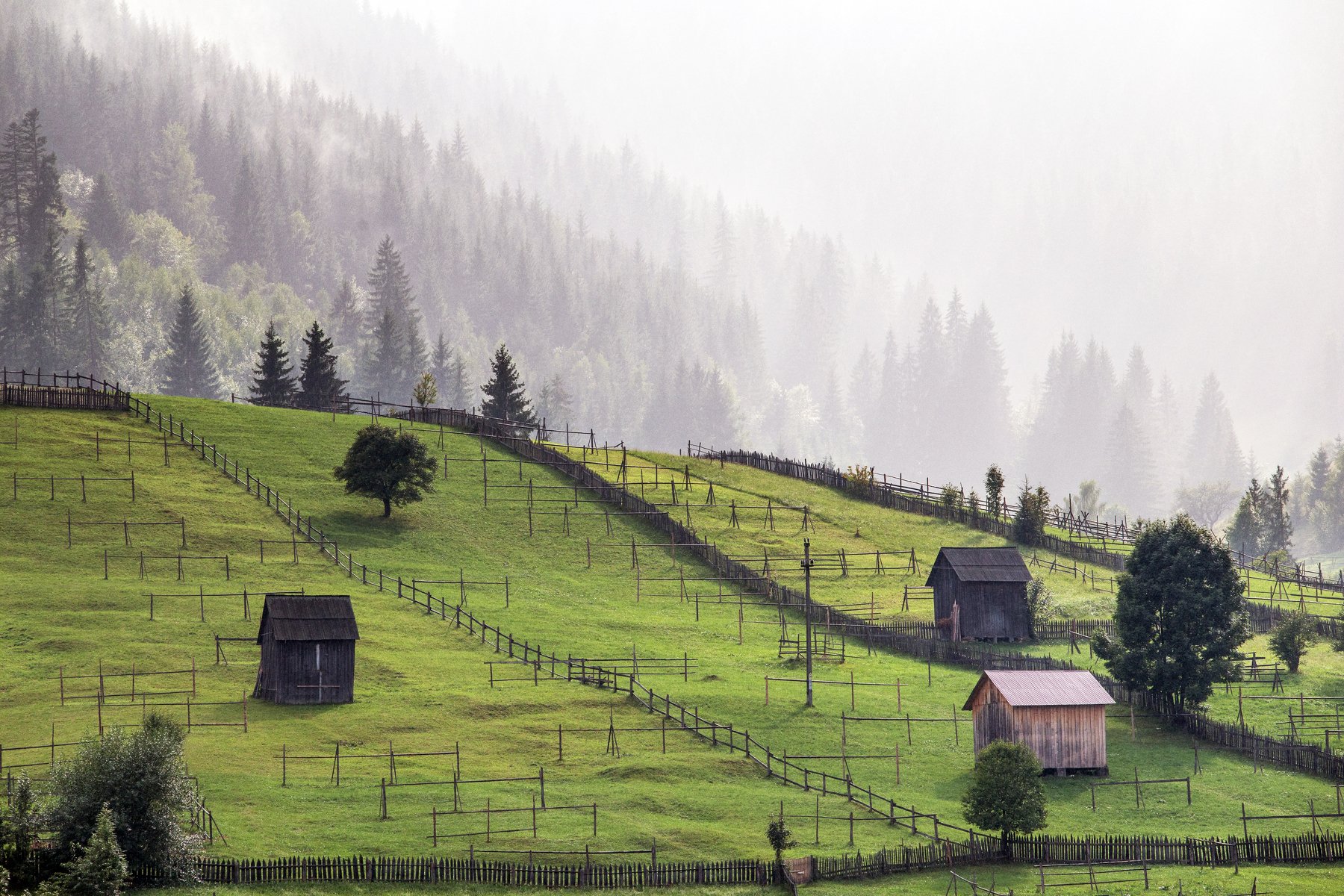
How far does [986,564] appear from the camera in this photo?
313 ft

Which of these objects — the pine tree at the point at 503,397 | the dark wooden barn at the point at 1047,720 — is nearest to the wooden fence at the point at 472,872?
the dark wooden barn at the point at 1047,720

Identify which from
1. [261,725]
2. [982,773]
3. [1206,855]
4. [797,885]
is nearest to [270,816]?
[261,725]

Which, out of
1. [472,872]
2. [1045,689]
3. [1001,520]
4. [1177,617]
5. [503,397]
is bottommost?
[472,872]

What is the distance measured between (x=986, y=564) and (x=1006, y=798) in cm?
3965

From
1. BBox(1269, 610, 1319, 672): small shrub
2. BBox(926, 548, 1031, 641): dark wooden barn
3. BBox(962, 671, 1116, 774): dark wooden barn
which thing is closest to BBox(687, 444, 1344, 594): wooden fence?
BBox(926, 548, 1031, 641): dark wooden barn

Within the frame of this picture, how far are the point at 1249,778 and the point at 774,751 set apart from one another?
21.5m

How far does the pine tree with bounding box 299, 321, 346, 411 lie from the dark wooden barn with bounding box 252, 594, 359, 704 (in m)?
83.7

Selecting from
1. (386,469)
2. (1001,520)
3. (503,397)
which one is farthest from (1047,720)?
(503,397)

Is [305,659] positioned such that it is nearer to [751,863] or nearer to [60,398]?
[751,863]

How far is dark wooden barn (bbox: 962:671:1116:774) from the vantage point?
6869 centimetres

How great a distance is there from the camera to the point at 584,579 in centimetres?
9875

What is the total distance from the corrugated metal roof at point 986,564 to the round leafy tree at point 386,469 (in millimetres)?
35177

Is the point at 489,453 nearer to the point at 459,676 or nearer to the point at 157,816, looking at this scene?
the point at 459,676

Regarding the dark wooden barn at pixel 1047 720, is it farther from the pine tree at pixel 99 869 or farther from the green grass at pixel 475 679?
the pine tree at pixel 99 869
